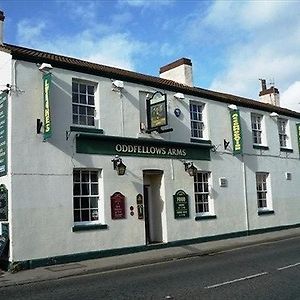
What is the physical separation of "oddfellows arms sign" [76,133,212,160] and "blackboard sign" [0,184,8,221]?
2597mm

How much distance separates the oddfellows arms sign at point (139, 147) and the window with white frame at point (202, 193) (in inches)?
31.6

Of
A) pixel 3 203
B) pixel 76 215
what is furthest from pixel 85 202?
pixel 3 203

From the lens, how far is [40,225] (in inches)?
514

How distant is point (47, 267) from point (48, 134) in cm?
386

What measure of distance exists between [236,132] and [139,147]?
18.5ft

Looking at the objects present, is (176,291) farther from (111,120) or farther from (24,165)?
(111,120)

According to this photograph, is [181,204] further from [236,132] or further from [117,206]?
[236,132]

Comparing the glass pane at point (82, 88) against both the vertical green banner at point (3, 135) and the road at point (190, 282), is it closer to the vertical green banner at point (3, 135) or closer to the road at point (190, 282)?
the vertical green banner at point (3, 135)

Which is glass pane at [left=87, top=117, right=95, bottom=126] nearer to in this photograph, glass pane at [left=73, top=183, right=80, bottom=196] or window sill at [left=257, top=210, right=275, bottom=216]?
glass pane at [left=73, top=183, right=80, bottom=196]

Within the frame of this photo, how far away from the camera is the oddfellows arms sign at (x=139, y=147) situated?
14508 millimetres

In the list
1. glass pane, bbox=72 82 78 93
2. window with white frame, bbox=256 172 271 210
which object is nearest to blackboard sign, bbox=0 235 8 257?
glass pane, bbox=72 82 78 93

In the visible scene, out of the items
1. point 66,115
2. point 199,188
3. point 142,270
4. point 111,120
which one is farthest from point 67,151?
point 199,188

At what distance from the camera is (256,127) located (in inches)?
859

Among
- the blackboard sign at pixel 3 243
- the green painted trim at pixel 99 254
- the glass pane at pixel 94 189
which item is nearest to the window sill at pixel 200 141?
the green painted trim at pixel 99 254
